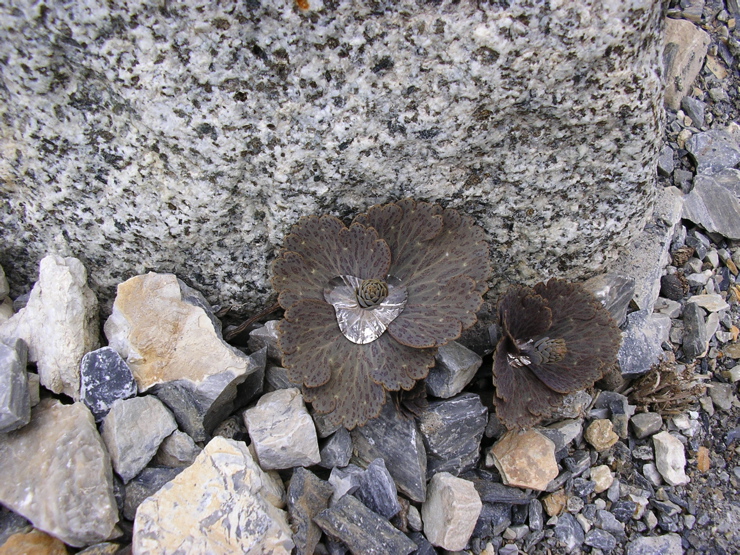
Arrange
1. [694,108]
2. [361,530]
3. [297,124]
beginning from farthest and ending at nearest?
[694,108] → [297,124] → [361,530]

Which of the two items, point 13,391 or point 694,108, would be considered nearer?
point 13,391

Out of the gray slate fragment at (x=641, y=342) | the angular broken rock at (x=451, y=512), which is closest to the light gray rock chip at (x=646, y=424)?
the gray slate fragment at (x=641, y=342)

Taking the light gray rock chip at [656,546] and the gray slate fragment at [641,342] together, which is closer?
the light gray rock chip at [656,546]

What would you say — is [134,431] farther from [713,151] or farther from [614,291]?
[713,151]

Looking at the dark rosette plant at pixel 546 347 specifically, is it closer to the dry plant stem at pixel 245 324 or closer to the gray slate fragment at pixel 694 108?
the dry plant stem at pixel 245 324

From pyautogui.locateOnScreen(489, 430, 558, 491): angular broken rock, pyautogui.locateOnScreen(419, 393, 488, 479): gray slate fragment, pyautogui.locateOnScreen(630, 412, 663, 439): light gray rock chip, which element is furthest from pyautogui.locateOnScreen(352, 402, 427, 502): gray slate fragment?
pyautogui.locateOnScreen(630, 412, 663, 439): light gray rock chip

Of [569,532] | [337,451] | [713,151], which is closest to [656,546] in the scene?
[569,532]

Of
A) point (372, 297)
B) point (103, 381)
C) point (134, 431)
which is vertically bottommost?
point (134, 431)
